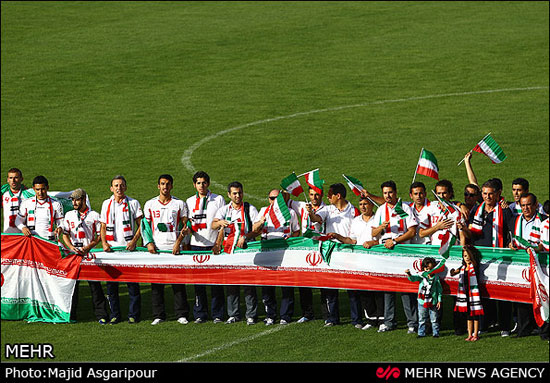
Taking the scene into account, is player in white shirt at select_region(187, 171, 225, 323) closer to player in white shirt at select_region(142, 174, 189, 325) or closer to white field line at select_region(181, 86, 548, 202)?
player in white shirt at select_region(142, 174, 189, 325)

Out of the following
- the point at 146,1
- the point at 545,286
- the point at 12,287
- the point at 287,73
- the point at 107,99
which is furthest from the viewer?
the point at 146,1

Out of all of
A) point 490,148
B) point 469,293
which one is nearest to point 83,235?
point 469,293

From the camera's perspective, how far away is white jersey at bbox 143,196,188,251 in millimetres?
14227

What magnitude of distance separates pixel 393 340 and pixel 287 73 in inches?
730

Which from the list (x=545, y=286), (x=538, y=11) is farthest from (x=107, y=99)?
(x=545, y=286)

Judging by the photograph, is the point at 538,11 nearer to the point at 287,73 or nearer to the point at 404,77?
the point at 404,77

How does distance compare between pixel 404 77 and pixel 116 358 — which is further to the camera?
pixel 404 77

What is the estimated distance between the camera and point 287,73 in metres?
30.7

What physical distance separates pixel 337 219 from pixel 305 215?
1.51 ft

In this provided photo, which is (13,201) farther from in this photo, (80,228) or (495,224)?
(495,224)

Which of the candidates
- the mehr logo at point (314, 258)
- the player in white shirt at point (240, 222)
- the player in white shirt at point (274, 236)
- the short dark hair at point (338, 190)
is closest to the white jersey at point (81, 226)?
the player in white shirt at point (240, 222)

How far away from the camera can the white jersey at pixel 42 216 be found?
15.3m

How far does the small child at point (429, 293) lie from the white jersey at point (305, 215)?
162cm
